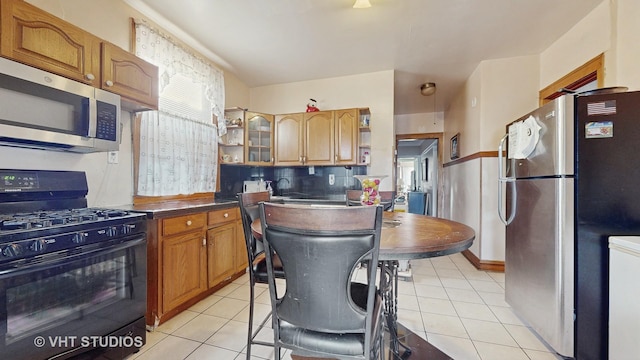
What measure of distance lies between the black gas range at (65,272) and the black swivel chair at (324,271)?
109 cm

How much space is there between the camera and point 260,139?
3.54 meters

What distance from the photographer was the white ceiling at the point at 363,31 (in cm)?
212

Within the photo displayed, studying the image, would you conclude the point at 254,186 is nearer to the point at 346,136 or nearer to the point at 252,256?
the point at 346,136

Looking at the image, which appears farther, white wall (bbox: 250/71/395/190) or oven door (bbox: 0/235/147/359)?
white wall (bbox: 250/71/395/190)

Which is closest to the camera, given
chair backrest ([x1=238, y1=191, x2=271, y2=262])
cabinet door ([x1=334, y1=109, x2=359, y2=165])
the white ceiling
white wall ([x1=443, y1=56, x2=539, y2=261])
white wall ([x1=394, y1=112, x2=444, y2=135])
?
chair backrest ([x1=238, y1=191, x2=271, y2=262])

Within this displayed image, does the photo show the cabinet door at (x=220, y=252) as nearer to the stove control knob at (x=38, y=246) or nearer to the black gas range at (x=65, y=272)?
the black gas range at (x=65, y=272)

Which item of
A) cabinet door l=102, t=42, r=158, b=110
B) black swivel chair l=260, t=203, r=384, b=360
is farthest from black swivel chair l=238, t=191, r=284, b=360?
cabinet door l=102, t=42, r=158, b=110

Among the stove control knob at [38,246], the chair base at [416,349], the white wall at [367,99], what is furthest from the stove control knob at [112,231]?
the white wall at [367,99]

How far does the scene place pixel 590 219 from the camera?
1440 millimetres

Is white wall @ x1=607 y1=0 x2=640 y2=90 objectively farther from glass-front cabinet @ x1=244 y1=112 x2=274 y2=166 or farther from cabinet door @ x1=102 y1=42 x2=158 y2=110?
cabinet door @ x1=102 y1=42 x2=158 y2=110

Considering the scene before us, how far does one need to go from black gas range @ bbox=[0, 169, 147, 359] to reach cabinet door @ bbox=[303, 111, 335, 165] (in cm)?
212

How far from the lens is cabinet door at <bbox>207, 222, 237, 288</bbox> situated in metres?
2.27

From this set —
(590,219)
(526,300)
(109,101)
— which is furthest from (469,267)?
(109,101)

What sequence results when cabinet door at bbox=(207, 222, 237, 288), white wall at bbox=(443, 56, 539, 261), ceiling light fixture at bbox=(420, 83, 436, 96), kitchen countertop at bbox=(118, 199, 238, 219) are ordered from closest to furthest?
kitchen countertop at bbox=(118, 199, 238, 219) → cabinet door at bbox=(207, 222, 237, 288) → white wall at bbox=(443, 56, 539, 261) → ceiling light fixture at bbox=(420, 83, 436, 96)
